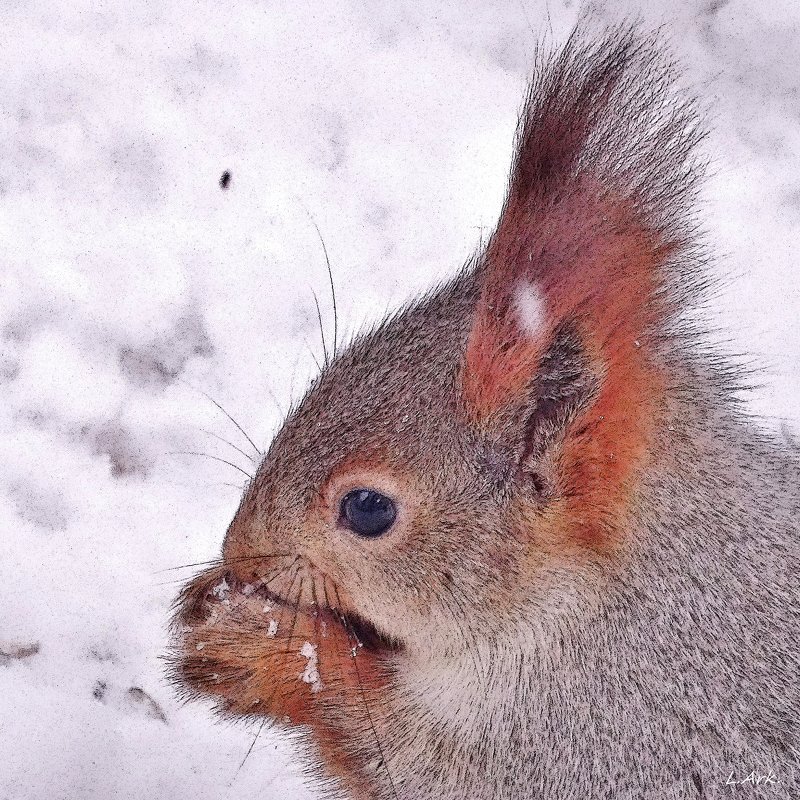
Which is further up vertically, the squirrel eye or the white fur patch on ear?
the white fur patch on ear

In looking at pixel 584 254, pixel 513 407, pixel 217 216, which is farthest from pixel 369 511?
pixel 217 216

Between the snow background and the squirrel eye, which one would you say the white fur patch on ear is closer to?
the squirrel eye

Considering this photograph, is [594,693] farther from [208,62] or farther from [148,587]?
[208,62]

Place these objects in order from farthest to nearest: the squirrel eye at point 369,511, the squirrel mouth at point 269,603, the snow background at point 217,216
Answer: the snow background at point 217,216, the squirrel mouth at point 269,603, the squirrel eye at point 369,511

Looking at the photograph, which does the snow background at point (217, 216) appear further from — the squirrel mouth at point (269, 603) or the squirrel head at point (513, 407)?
the squirrel head at point (513, 407)

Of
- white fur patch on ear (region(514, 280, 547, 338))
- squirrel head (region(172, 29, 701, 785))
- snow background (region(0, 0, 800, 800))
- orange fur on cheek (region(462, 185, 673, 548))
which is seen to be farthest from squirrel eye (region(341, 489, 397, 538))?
snow background (region(0, 0, 800, 800))

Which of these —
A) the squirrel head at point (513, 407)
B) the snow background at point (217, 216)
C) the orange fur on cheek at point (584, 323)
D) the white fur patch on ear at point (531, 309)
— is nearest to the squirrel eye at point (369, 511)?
the squirrel head at point (513, 407)
